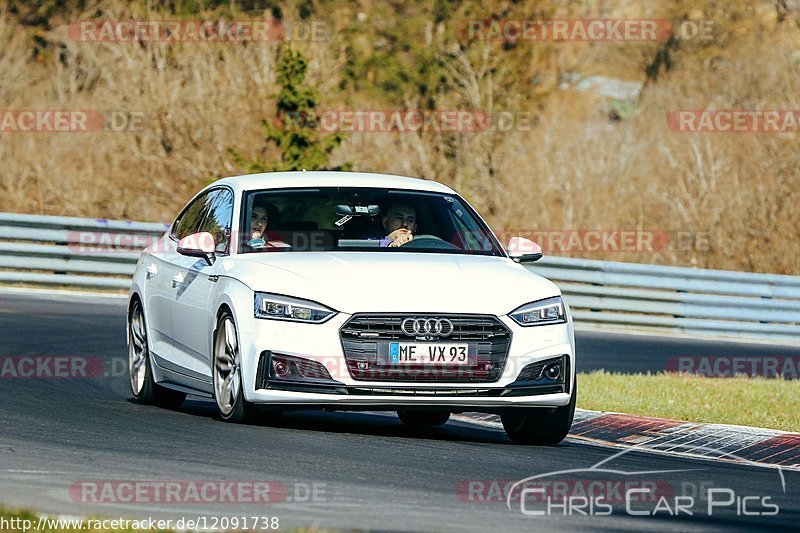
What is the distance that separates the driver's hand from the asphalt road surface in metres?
1.27

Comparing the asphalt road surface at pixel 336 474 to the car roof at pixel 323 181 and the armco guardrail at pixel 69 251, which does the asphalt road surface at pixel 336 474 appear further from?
the armco guardrail at pixel 69 251

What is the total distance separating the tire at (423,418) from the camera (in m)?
12.4

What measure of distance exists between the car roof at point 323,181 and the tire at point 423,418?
1694 mm

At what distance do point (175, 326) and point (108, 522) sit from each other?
16.7 ft

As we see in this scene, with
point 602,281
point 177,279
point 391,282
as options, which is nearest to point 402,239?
point 391,282

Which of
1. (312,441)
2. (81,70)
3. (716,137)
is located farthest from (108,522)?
(81,70)

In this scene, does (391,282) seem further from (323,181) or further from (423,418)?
(423,418)

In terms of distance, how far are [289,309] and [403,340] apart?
71cm

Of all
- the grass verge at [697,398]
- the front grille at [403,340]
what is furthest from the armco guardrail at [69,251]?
the front grille at [403,340]

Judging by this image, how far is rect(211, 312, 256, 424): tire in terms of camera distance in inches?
402

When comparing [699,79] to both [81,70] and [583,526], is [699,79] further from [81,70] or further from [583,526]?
[583,526]

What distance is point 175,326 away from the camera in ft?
38.2

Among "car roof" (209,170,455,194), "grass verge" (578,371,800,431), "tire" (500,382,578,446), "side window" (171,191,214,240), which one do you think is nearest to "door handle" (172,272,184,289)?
"side window" (171,191,214,240)

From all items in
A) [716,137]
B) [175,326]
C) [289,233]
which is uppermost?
[289,233]
